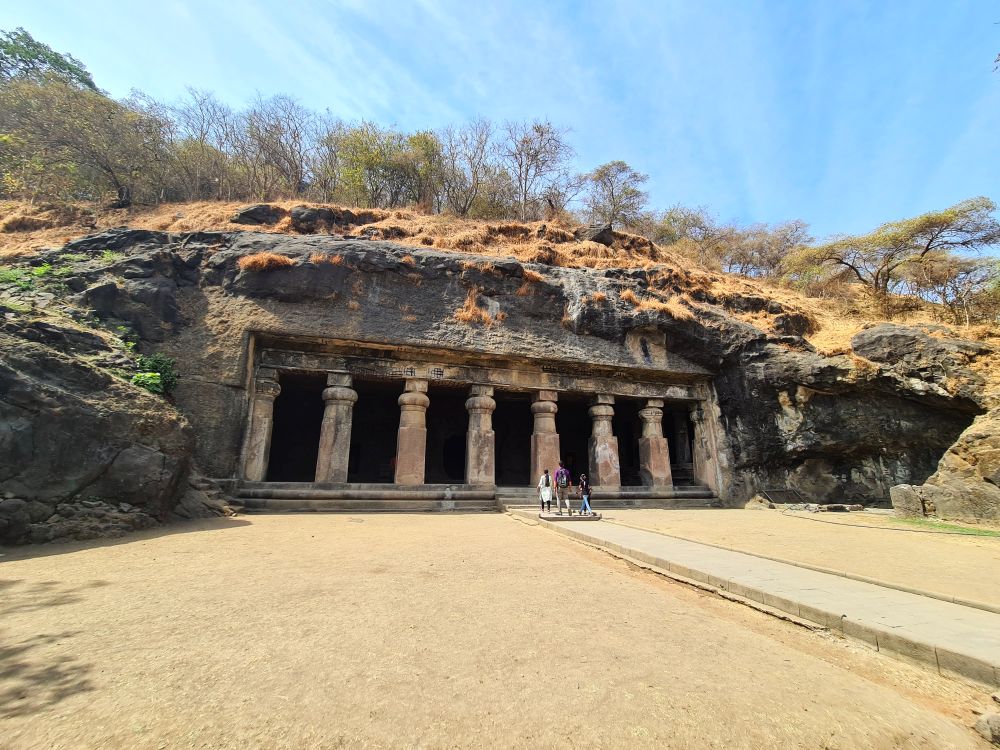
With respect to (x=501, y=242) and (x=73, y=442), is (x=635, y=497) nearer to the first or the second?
(x=501, y=242)

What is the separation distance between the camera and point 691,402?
15.1 m

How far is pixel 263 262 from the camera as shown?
11.5 meters

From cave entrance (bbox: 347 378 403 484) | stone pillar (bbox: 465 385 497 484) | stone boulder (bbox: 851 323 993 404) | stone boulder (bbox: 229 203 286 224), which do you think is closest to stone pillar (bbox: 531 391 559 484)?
stone pillar (bbox: 465 385 497 484)

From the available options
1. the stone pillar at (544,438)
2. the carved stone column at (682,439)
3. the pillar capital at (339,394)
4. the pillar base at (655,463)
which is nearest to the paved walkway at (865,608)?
the stone pillar at (544,438)

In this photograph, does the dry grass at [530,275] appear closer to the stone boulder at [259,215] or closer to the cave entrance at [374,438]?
the cave entrance at [374,438]

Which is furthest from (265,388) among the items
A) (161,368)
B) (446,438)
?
(446,438)

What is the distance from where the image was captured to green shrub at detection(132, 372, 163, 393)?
8688mm

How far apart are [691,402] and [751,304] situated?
4002 millimetres

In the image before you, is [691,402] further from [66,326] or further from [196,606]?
[66,326]

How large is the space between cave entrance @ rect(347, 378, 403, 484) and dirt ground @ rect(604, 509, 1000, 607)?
→ 9.44 m

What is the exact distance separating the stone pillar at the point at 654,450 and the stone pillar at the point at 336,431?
354 inches

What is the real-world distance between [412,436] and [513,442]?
6524 millimetres

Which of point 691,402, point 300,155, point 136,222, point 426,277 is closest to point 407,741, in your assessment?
point 426,277

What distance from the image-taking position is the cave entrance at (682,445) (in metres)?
16.0
